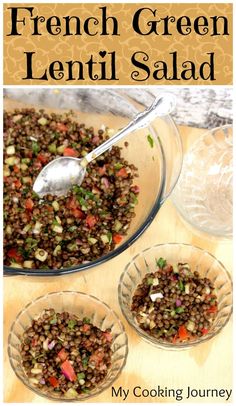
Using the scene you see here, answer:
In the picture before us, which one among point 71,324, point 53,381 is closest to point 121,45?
point 71,324

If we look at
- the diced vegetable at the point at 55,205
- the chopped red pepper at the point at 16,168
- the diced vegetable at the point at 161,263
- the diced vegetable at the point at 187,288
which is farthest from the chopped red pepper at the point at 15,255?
the diced vegetable at the point at 187,288

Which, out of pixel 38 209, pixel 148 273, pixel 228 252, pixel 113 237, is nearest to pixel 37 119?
pixel 38 209

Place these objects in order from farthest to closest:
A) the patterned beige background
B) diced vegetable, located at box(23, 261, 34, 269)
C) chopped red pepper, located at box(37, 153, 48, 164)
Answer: chopped red pepper, located at box(37, 153, 48, 164) → diced vegetable, located at box(23, 261, 34, 269) → the patterned beige background

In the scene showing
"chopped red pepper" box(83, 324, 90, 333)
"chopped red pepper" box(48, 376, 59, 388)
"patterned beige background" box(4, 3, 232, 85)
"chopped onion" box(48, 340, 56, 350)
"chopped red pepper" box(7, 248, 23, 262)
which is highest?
"patterned beige background" box(4, 3, 232, 85)

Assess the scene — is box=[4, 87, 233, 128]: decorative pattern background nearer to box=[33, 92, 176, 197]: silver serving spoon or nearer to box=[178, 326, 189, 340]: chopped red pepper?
box=[33, 92, 176, 197]: silver serving spoon

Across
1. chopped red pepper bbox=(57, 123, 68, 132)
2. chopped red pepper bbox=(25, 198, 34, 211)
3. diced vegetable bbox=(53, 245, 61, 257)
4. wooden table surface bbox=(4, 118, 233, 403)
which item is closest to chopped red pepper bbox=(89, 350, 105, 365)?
wooden table surface bbox=(4, 118, 233, 403)

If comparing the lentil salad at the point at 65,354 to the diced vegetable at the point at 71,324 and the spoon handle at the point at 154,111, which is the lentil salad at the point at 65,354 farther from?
the spoon handle at the point at 154,111

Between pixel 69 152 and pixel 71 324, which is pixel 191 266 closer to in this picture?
pixel 71 324
